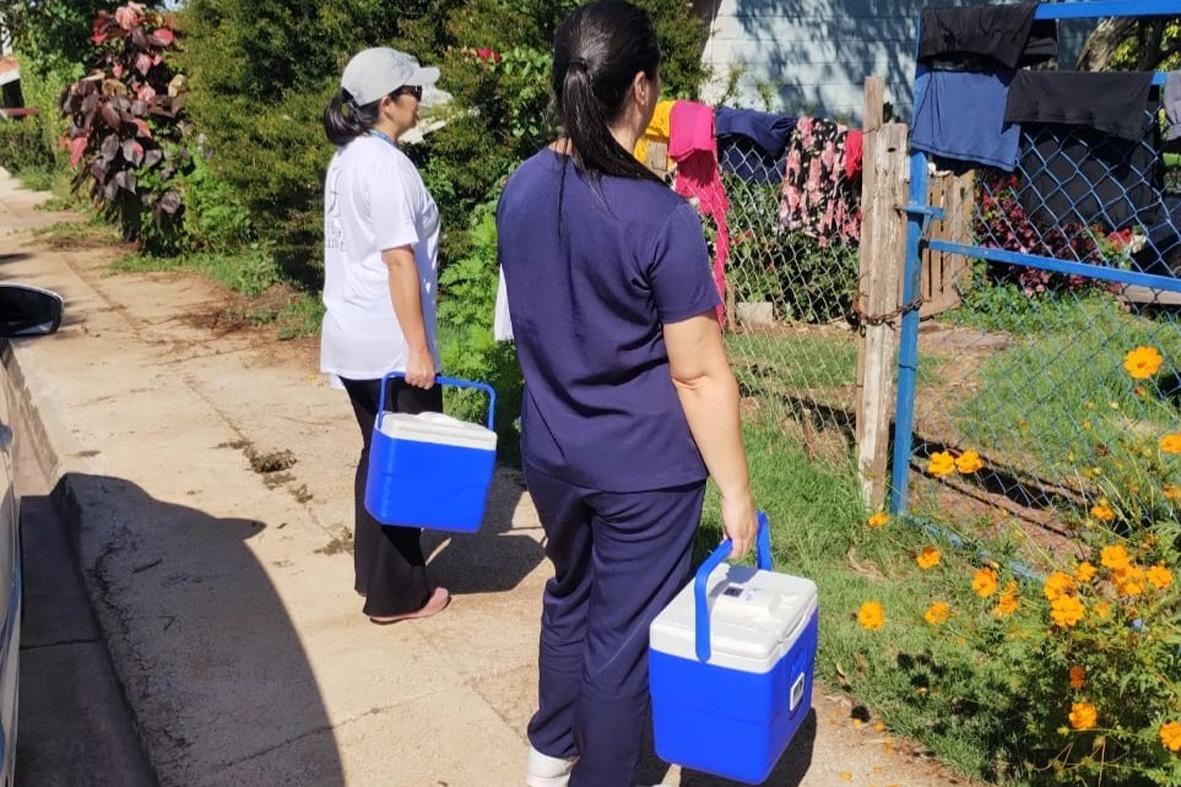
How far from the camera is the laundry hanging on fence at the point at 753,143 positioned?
5.82m

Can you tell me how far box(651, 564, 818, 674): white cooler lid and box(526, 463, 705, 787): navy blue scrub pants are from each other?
0.10 meters

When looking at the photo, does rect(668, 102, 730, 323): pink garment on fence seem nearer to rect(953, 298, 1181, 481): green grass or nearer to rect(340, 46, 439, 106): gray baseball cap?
rect(953, 298, 1181, 481): green grass

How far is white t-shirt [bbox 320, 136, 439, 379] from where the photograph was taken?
355 cm

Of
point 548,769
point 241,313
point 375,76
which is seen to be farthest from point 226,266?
point 548,769

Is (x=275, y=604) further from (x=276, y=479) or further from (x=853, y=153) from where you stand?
(x=853, y=153)

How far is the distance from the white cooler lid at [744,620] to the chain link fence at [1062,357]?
782 mm

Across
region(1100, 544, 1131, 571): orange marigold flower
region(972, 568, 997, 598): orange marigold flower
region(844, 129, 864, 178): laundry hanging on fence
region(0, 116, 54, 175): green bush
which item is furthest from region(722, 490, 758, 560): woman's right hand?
region(0, 116, 54, 175): green bush

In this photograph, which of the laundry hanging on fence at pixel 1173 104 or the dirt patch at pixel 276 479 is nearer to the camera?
the laundry hanging on fence at pixel 1173 104

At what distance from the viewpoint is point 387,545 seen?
12.9 ft

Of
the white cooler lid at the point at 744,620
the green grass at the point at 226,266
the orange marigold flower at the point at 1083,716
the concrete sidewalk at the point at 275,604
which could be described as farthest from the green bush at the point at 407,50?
the orange marigold flower at the point at 1083,716

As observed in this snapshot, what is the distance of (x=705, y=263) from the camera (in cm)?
232

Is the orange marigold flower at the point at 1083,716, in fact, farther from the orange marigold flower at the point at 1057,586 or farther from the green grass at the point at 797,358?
the green grass at the point at 797,358

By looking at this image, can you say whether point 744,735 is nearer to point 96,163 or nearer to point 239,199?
point 239,199

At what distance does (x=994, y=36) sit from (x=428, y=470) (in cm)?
245
